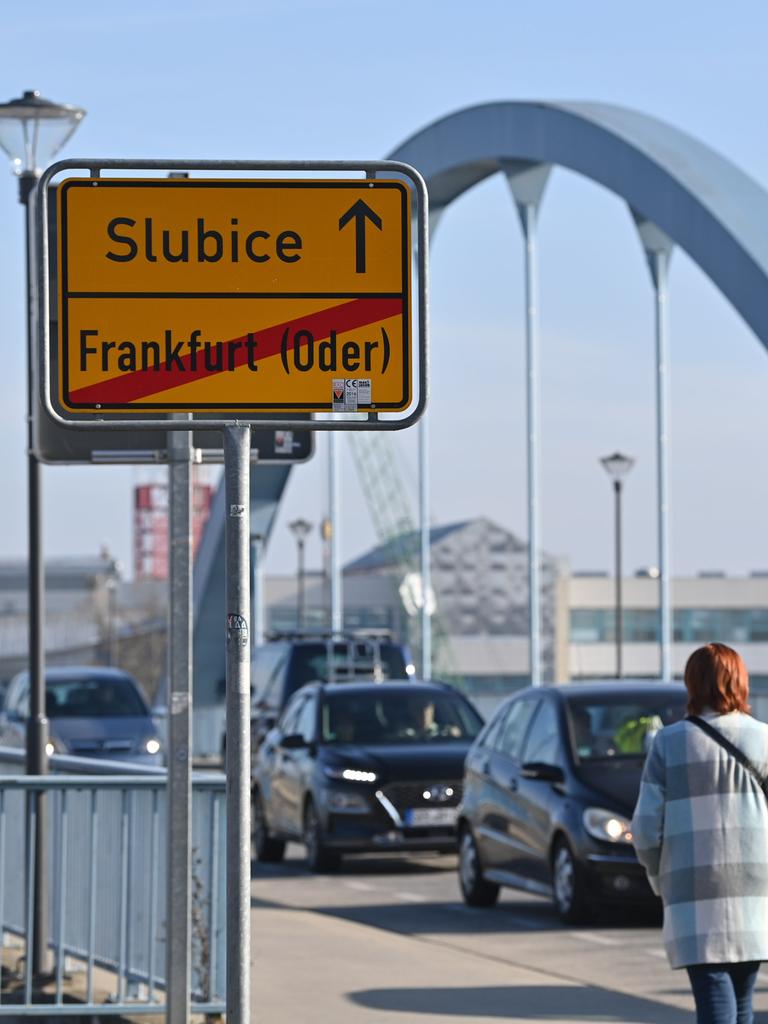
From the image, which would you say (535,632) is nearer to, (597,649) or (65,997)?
(65,997)

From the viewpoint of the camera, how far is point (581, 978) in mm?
11633

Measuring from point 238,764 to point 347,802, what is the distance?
1339cm

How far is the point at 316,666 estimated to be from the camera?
1084 inches

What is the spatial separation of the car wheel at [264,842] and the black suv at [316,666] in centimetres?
581

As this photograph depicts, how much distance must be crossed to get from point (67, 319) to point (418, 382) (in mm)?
820

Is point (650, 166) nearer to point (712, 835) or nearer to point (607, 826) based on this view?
point (607, 826)

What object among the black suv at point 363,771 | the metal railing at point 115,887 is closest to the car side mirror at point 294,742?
the black suv at point 363,771

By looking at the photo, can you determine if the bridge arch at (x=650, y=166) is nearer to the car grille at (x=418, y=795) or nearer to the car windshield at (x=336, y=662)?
the car windshield at (x=336, y=662)

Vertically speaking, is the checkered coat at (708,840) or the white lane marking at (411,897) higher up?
the checkered coat at (708,840)

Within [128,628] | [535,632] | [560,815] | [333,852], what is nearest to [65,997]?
[560,815]

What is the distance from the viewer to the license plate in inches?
718

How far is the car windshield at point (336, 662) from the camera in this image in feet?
89.7

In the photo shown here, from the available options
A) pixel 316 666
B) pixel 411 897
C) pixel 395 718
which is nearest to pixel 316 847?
pixel 395 718

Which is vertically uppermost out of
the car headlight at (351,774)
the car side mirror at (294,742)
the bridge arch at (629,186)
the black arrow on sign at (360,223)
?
the bridge arch at (629,186)
